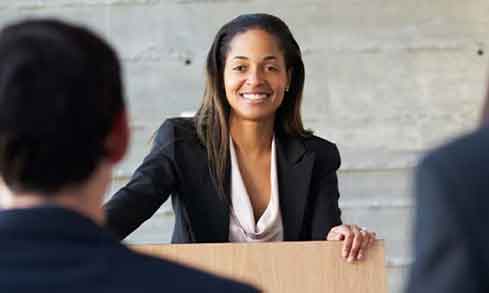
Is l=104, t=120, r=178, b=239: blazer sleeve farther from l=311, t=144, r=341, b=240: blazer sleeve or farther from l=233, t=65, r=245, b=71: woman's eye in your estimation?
l=311, t=144, r=341, b=240: blazer sleeve

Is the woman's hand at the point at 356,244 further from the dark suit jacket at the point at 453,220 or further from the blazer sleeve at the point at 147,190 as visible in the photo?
the dark suit jacket at the point at 453,220

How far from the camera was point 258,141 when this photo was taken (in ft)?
9.41

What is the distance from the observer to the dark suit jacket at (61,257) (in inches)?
42.0

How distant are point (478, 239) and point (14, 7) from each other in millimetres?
3977

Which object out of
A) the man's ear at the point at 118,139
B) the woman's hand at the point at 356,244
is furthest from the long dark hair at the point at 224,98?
the man's ear at the point at 118,139

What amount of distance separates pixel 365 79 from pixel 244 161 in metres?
1.90

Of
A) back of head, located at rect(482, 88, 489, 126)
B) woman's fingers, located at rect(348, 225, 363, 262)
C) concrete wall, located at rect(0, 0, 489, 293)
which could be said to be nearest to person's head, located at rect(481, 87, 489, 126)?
back of head, located at rect(482, 88, 489, 126)

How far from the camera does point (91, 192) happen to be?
112 centimetres

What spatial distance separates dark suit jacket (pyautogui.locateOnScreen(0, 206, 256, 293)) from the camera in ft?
3.50

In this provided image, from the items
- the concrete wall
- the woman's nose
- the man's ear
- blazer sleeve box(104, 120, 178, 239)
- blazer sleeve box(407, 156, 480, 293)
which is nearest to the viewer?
blazer sleeve box(407, 156, 480, 293)

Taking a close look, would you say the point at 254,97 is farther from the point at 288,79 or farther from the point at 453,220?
the point at 453,220

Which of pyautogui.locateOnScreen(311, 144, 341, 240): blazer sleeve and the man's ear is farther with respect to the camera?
pyautogui.locateOnScreen(311, 144, 341, 240): blazer sleeve

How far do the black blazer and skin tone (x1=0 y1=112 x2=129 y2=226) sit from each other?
152cm

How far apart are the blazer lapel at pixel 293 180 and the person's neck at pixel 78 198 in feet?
5.36
